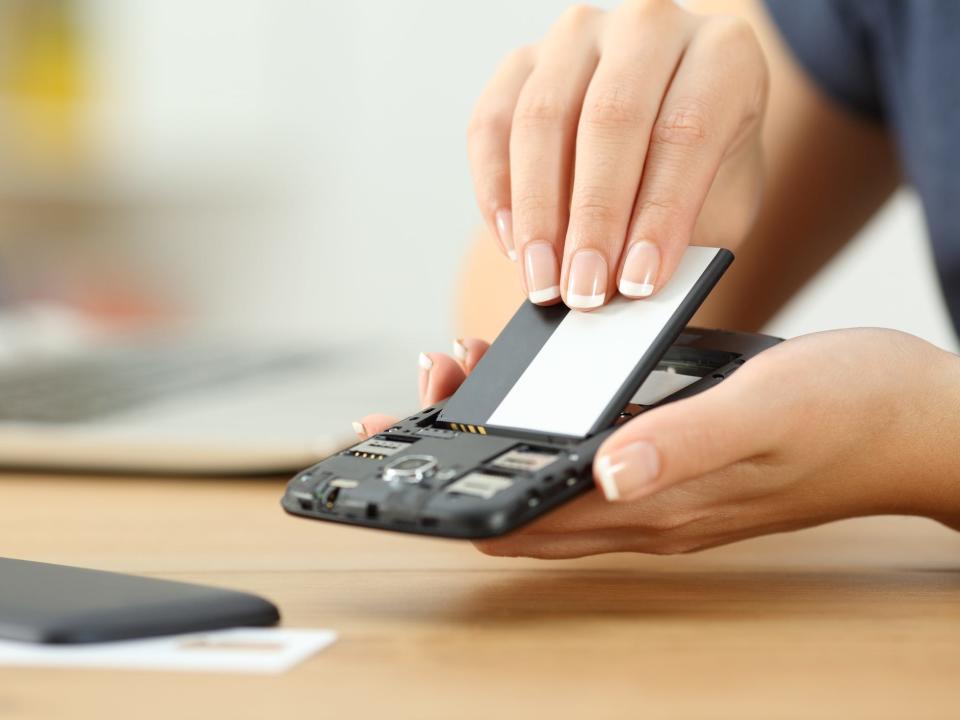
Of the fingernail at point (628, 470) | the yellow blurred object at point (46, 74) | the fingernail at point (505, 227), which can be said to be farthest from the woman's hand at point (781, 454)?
the yellow blurred object at point (46, 74)

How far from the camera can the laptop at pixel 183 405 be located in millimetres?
614

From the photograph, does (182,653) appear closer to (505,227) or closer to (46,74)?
(505,227)

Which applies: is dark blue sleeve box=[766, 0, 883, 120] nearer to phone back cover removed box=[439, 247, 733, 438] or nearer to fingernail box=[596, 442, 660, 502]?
phone back cover removed box=[439, 247, 733, 438]

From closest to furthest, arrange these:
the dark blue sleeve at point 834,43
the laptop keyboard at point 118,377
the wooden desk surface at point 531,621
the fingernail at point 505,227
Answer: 1. the wooden desk surface at point 531,621
2. the fingernail at point 505,227
3. the laptop keyboard at point 118,377
4. the dark blue sleeve at point 834,43

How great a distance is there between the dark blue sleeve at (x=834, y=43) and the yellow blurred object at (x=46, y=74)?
58.5 inches

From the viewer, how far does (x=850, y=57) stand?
0.88m

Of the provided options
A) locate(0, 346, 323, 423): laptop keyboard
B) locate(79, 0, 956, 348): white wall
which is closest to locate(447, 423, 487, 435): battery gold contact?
locate(0, 346, 323, 423): laptop keyboard

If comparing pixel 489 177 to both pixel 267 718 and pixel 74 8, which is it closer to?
pixel 267 718

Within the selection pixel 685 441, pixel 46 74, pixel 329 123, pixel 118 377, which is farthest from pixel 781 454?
pixel 46 74

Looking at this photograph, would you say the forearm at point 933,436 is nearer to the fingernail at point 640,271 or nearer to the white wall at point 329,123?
the fingernail at point 640,271

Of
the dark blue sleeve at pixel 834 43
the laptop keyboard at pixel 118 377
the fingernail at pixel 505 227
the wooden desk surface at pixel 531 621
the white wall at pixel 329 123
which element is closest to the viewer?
the wooden desk surface at pixel 531 621

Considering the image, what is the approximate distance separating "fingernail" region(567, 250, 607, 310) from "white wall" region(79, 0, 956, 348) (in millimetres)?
1491

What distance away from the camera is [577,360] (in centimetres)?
43

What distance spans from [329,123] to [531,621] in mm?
1821
